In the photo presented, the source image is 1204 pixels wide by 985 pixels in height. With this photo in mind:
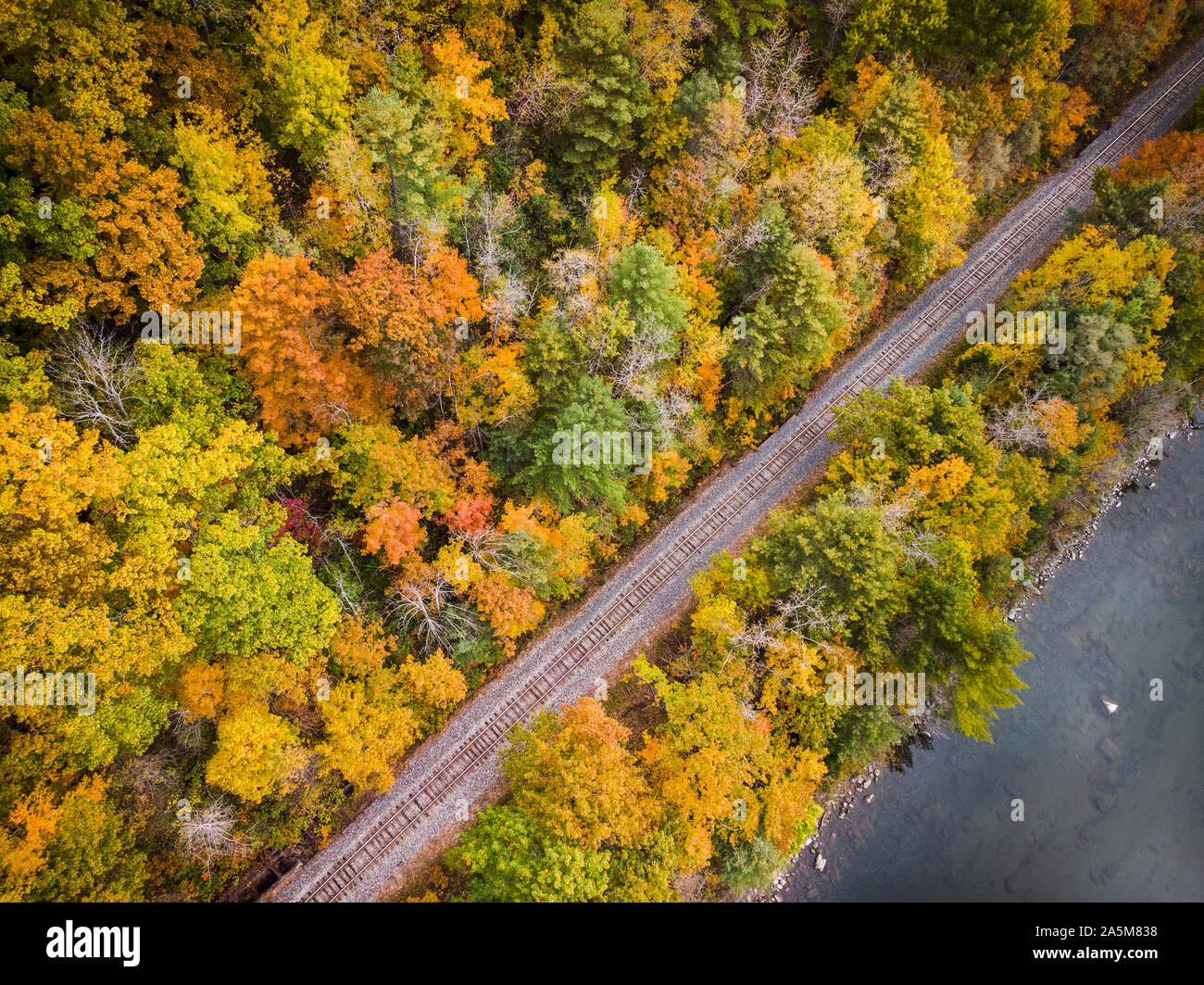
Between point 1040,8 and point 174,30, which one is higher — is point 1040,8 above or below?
above

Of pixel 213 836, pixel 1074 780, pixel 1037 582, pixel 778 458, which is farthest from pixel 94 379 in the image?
pixel 1074 780

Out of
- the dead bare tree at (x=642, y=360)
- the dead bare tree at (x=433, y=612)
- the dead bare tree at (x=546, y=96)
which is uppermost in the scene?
the dead bare tree at (x=546, y=96)

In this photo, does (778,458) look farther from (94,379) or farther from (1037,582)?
(94,379)

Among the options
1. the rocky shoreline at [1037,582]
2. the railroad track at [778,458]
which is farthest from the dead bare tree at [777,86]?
the rocky shoreline at [1037,582]

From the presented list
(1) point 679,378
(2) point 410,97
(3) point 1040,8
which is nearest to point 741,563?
(1) point 679,378

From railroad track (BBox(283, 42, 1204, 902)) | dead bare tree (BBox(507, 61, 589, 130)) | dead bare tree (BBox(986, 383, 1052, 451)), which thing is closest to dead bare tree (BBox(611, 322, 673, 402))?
railroad track (BBox(283, 42, 1204, 902))

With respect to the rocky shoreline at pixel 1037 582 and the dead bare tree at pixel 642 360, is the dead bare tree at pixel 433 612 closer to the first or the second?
the dead bare tree at pixel 642 360

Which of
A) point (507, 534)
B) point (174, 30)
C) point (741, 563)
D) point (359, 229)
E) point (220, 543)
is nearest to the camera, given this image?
point (220, 543)

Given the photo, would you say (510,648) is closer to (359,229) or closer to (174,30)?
(359,229)
